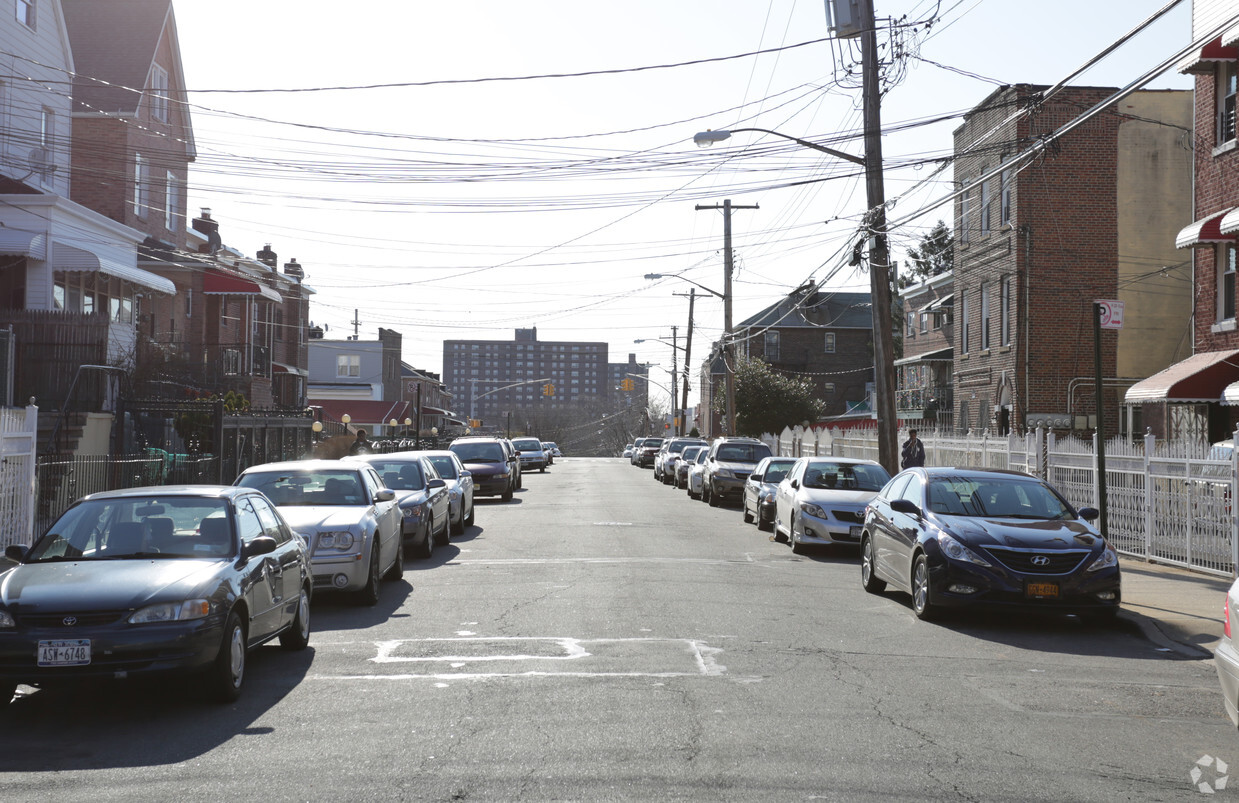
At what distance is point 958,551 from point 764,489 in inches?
451

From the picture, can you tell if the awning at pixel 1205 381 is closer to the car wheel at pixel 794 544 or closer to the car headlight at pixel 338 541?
the car wheel at pixel 794 544

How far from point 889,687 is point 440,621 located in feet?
15.3

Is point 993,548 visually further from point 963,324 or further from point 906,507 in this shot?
point 963,324

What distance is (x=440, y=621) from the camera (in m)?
11.2

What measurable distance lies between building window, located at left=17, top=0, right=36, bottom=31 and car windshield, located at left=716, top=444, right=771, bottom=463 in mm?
20486

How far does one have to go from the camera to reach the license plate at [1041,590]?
1095 cm

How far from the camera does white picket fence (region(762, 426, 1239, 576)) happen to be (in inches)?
584

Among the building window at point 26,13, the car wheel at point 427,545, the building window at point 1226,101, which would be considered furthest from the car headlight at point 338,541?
the building window at point 26,13

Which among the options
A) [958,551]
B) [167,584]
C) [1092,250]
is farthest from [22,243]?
[1092,250]

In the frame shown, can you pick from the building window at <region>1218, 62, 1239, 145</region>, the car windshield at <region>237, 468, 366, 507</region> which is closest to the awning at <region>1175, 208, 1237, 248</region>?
the building window at <region>1218, 62, 1239, 145</region>

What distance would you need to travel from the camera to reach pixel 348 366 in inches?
3132

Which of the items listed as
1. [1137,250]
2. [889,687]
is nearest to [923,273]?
[1137,250]

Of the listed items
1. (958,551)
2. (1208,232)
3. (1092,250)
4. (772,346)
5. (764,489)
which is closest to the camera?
(958,551)

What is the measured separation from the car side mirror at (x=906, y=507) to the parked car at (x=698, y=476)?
1942cm
